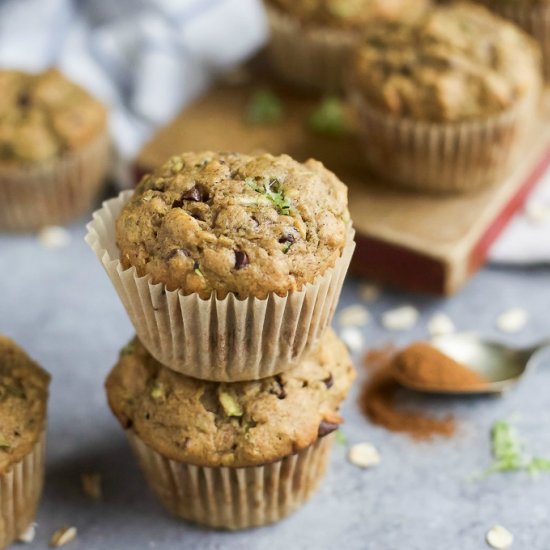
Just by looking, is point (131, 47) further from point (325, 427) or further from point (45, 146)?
point (325, 427)

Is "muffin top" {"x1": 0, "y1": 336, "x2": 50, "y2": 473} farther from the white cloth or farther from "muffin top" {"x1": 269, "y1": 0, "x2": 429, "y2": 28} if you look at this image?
"muffin top" {"x1": 269, "y1": 0, "x2": 429, "y2": 28}

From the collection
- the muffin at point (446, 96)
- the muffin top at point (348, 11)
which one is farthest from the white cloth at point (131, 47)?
the muffin at point (446, 96)

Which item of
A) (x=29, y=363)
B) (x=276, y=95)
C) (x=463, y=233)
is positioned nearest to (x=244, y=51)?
(x=276, y=95)

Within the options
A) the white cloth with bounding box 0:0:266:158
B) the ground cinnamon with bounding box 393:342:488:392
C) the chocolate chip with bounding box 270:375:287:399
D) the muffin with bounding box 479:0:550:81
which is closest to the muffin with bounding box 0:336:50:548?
the chocolate chip with bounding box 270:375:287:399

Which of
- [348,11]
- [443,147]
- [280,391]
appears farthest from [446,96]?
[280,391]

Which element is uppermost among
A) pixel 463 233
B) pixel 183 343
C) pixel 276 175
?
pixel 276 175

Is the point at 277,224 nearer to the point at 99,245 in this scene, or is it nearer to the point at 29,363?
the point at 99,245

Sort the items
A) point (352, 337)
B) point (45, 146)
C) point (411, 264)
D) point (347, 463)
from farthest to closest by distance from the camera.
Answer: point (45, 146) → point (411, 264) → point (352, 337) → point (347, 463)
